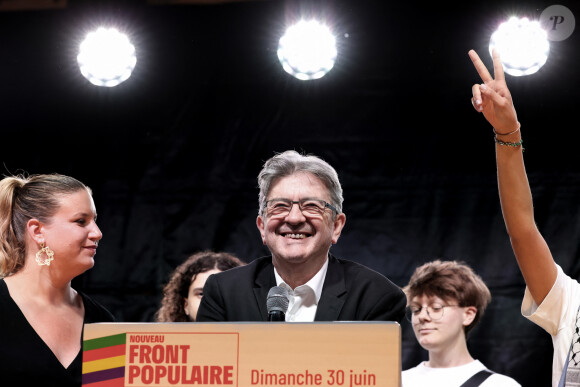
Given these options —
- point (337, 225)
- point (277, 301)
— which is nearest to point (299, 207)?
point (337, 225)

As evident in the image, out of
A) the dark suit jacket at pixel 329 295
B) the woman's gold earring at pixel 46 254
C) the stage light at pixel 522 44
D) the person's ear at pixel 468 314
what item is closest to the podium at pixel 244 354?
the dark suit jacket at pixel 329 295

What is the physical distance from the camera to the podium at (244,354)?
158 centimetres

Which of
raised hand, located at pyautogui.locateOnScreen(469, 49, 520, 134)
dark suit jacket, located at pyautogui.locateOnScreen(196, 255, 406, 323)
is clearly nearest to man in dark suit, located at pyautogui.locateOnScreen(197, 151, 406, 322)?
dark suit jacket, located at pyautogui.locateOnScreen(196, 255, 406, 323)

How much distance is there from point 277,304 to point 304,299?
598 mm

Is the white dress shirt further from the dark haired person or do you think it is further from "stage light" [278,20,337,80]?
"stage light" [278,20,337,80]

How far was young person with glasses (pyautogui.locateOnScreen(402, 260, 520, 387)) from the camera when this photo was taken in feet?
12.3

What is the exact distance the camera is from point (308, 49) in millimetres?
4113

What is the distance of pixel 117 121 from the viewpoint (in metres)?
4.55

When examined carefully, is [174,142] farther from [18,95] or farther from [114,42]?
[18,95]

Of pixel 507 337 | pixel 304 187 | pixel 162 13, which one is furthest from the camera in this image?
pixel 162 13

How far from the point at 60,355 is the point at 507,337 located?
234 cm

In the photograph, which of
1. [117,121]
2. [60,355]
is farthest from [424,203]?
[60,355]

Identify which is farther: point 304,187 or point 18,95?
point 18,95

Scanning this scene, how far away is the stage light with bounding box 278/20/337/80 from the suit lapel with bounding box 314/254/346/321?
1.83 meters
